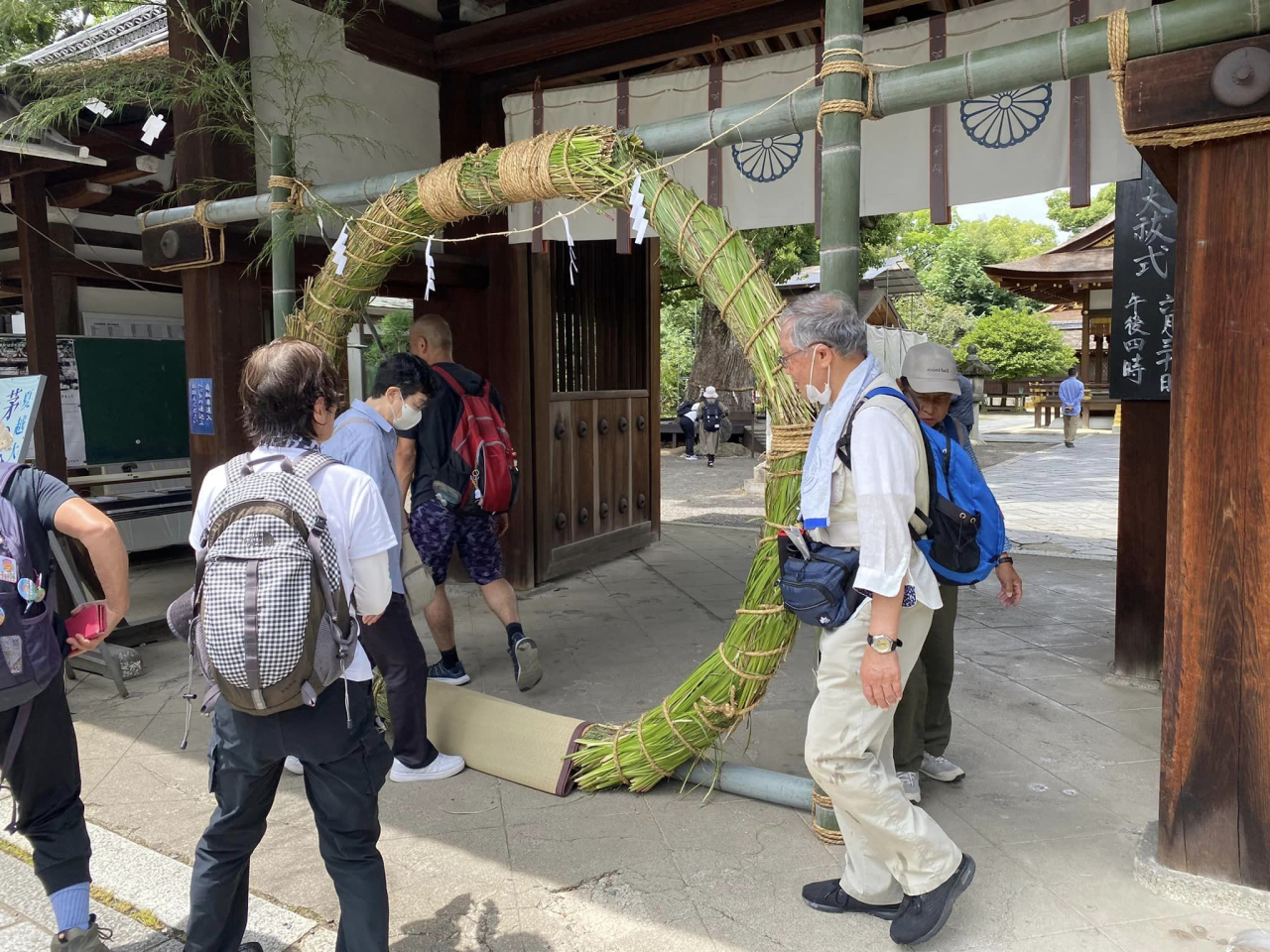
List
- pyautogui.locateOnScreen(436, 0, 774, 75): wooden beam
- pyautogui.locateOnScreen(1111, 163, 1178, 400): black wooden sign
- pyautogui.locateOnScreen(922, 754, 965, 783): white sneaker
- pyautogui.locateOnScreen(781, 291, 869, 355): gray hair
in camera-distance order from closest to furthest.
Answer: pyautogui.locateOnScreen(781, 291, 869, 355): gray hair → pyautogui.locateOnScreen(922, 754, 965, 783): white sneaker → pyautogui.locateOnScreen(1111, 163, 1178, 400): black wooden sign → pyautogui.locateOnScreen(436, 0, 774, 75): wooden beam

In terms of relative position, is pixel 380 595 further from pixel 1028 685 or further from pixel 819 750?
pixel 1028 685

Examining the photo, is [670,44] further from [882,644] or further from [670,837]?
[670,837]

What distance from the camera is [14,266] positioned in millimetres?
6676

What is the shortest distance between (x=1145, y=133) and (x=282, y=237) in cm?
342

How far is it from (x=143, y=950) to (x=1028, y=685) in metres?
3.83

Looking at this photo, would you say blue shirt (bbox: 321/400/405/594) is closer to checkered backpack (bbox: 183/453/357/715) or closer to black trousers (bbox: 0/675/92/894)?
black trousers (bbox: 0/675/92/894)

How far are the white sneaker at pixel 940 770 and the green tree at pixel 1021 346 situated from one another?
84.4 ft

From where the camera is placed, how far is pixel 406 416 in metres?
3.55

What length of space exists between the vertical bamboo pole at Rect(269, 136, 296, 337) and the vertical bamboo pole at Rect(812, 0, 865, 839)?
250cm

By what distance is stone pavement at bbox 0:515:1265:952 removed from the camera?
2402 millimetres

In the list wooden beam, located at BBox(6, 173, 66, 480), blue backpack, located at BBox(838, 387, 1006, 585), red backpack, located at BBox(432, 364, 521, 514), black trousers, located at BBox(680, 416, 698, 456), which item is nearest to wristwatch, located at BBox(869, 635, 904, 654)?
blue backpack, located at BBox(838, 387, 1006, 585)

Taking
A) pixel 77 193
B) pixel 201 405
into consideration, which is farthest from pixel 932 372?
pixel 77 193

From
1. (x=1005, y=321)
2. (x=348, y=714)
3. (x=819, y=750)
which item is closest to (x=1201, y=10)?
(x=819, y=750)

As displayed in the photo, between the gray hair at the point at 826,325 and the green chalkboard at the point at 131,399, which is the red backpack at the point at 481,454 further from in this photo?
the green chalkboard at the point at 131,399
